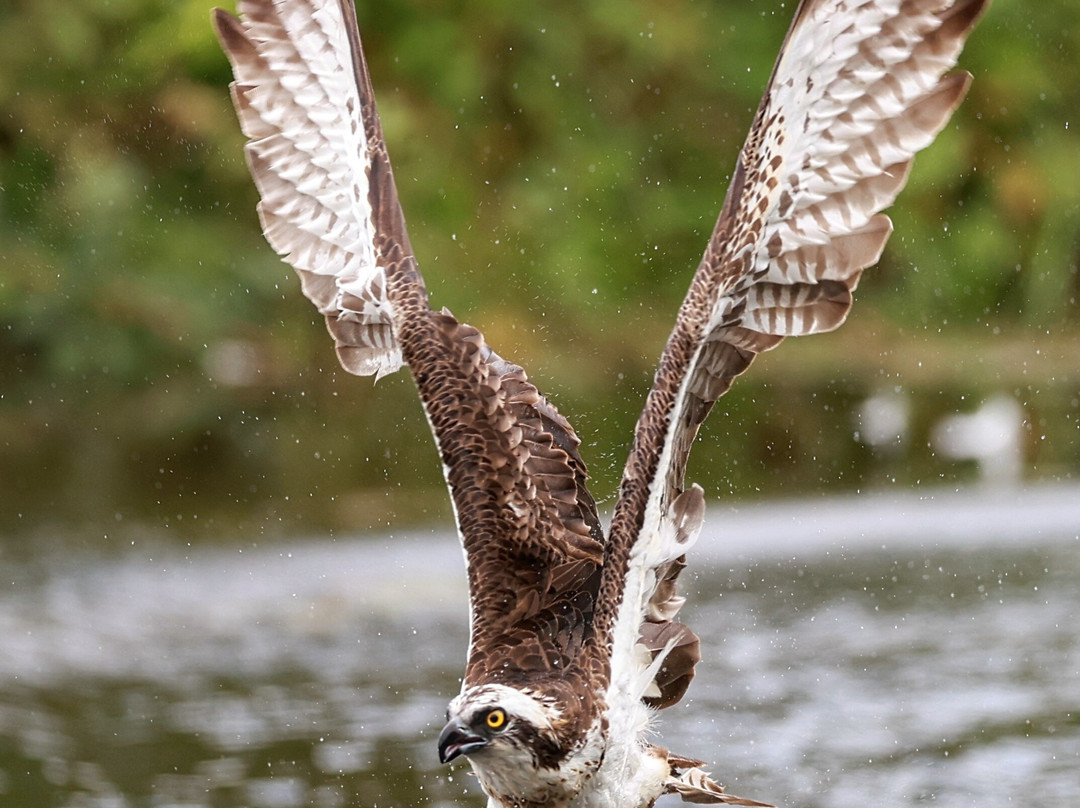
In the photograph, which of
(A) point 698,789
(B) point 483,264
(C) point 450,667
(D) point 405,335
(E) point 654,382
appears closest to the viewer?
(E) point 654,382

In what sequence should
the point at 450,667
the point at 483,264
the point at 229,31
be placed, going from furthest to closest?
1. the point at 483,264
2. the point at 450,667
3. the point at 229,31

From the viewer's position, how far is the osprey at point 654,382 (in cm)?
393

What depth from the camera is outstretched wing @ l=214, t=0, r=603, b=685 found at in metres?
4.44

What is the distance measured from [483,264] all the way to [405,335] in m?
11.3

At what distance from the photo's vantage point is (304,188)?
199 inches

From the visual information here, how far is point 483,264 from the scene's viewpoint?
626 inches

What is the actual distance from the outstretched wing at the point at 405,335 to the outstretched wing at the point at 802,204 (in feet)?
1.32

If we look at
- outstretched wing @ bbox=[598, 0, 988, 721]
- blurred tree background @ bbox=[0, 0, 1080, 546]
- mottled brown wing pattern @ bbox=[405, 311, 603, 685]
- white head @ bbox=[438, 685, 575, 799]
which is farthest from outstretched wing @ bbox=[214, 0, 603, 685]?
blurred tree background @ bbox=[0, 0, 1080, 546]

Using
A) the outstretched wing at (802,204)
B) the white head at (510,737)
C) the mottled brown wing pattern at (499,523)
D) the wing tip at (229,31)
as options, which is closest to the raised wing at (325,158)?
the wing tip at (229,31)

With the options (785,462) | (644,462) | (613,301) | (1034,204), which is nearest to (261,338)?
(613,301)

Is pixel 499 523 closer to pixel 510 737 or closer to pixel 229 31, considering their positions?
pixel 510 737

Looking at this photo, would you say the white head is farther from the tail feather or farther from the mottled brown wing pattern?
the tail feather

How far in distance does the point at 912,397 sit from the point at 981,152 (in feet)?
18.8

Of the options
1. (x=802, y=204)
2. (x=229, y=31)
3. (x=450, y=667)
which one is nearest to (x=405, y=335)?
(x=229, y=31)
